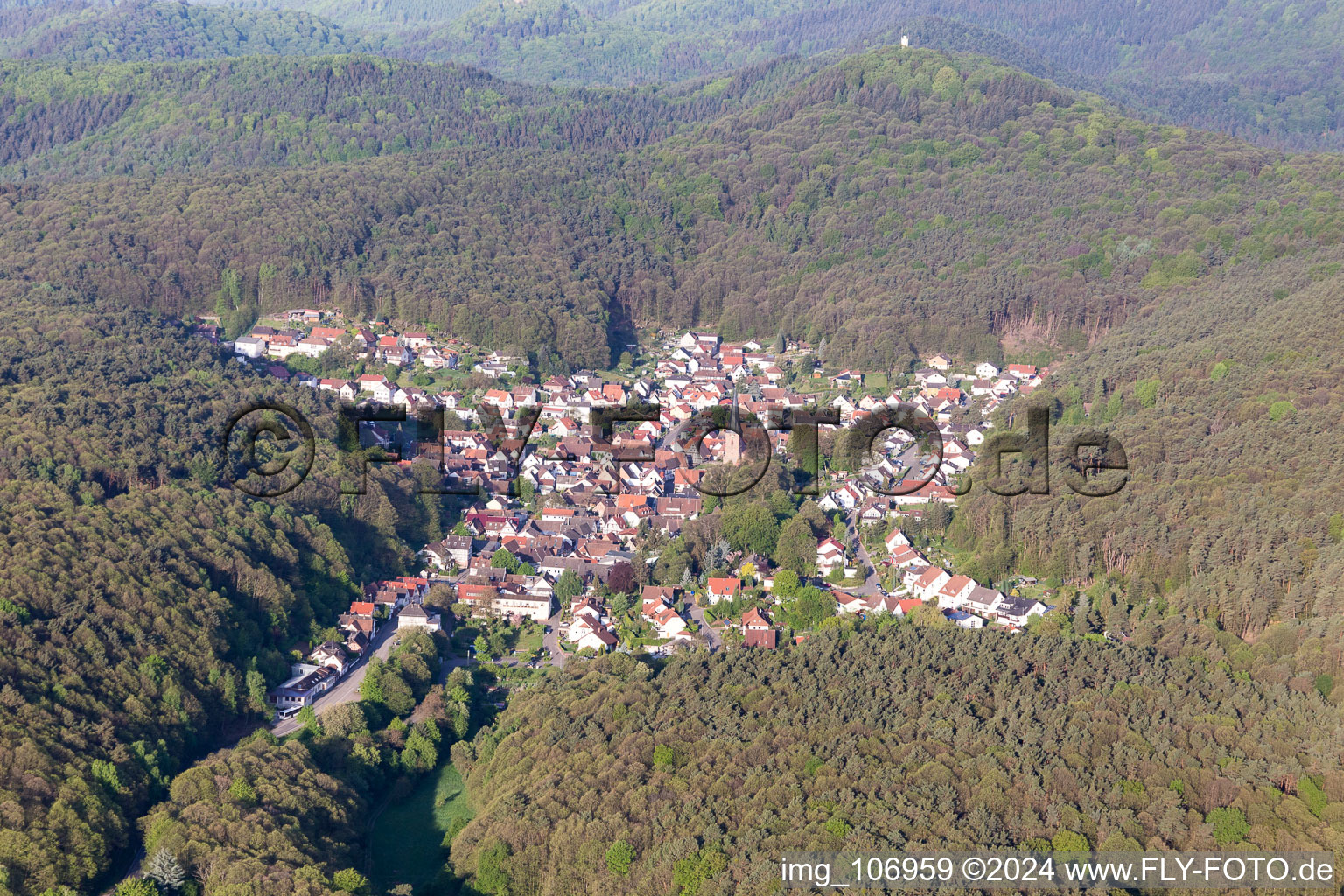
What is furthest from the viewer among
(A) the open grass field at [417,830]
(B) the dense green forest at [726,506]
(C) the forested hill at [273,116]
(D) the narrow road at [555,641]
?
(C) the forested hill at [273,116]

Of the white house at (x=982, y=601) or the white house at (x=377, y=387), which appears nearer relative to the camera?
the white house at (x=982, y=601)

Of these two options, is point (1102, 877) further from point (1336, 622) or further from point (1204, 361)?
point (1204, 361)

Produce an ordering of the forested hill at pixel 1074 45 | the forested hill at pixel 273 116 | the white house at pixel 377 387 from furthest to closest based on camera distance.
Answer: the forested hill at pixel 1074 45 < the forested hill at pixel 273 116 < the white house at pixel 377 387

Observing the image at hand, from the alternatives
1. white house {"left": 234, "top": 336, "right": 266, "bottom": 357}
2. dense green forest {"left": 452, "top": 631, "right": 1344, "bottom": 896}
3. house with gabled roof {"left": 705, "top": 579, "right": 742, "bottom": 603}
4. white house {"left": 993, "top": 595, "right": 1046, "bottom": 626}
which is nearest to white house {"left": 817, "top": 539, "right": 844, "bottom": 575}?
house with gabled roof {"left": 705, "top": 579, "right": 742, "bottom": 603}

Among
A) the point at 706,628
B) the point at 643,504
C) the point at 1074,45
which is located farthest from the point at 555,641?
the point at 1074,45

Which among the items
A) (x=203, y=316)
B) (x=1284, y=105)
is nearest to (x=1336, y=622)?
(x=203, y=316)

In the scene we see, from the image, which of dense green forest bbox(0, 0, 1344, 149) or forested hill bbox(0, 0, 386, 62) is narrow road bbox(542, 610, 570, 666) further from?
forested hill bbox(0, 0, 386, 62)

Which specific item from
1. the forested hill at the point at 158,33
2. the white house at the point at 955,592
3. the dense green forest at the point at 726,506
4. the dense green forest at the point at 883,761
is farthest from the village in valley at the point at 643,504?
the forested hill at the point at 158,33

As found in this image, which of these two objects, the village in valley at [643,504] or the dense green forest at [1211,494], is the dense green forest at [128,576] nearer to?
the village in valley at [643,504]
